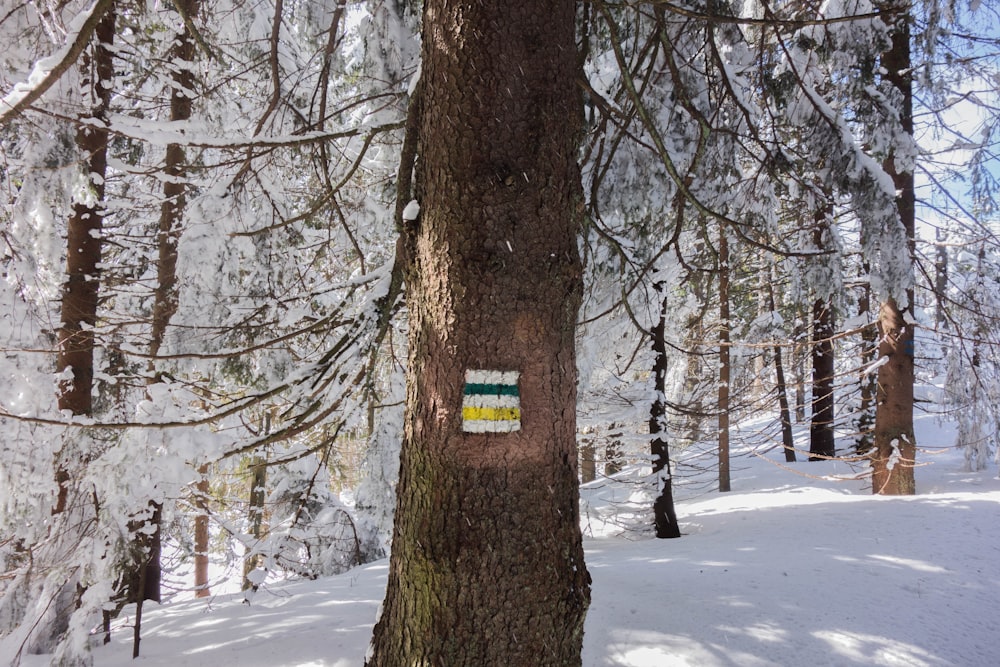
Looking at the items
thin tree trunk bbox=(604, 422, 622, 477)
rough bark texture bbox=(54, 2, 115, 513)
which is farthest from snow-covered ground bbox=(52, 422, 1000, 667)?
rough bark texture bbox=(54, 2, 115, 513)

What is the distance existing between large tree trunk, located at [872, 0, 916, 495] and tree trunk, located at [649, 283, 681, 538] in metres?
2.79

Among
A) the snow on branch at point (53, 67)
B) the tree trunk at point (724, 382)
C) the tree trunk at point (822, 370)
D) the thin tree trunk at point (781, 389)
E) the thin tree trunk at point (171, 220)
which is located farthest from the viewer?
the thin tree trunk at point (781, 389)

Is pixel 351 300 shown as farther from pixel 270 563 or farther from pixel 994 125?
pixel 994 125

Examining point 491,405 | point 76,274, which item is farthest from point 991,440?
point 76,274

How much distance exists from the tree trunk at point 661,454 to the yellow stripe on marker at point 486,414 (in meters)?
6.07

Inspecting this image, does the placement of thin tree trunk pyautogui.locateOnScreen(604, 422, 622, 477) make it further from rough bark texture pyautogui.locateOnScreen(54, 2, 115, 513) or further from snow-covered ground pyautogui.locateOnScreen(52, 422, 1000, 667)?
rough bark texture pyautogui.locateOnScreen(54, 2, 115, 513)

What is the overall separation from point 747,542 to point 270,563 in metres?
4.98

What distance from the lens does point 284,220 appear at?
4.03 metres

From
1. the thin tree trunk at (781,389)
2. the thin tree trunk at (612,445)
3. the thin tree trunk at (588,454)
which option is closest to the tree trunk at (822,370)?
the thin tree trunk at (781,389)

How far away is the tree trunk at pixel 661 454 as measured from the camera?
24.9 ft

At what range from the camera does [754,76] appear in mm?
4504

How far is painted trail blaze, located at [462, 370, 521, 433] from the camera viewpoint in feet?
5.83

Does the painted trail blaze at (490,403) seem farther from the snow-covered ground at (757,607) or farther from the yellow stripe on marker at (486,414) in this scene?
the snow-covered ground at (757,607)

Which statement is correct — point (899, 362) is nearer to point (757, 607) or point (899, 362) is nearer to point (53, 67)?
point (757, 607)
